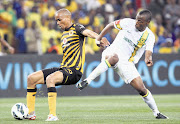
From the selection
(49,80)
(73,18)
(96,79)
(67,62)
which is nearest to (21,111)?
(49,80)

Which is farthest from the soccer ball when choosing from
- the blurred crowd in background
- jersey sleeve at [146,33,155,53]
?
the blurred crowd in background

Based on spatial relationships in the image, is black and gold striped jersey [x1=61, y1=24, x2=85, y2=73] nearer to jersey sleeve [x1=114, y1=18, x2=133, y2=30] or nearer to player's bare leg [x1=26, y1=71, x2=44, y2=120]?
player's bare leg [x1=26, y1=71, x2=44, y2=120]

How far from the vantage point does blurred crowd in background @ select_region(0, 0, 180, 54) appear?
17250 millimetres

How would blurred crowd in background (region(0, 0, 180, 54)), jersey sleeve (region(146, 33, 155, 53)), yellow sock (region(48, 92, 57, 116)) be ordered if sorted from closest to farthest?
1. yellow sock (region(48, 92, 57, 116))
2. jersey sleeve (region(146, 33, 155, 53))
3. blurred crowd in background (region(0, 0, 180, 54))

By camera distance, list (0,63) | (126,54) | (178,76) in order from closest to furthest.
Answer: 1. (126,54)
2. (0,63)
3. (178,76)

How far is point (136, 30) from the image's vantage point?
27.9 feet

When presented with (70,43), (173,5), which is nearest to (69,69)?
(70,43)

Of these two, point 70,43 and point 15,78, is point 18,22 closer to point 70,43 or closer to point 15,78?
point 15,78

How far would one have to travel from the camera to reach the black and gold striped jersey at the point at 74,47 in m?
8.21

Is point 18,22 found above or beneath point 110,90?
above

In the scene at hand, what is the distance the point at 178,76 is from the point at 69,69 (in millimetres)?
9748

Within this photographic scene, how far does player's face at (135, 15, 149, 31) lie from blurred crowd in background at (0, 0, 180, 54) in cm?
921

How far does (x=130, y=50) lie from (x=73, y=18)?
10256mm

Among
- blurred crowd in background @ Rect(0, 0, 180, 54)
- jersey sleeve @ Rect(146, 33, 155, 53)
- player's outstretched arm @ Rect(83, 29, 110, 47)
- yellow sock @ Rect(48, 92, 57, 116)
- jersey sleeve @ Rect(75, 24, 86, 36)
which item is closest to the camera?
yellow sock @ Rect(48, 92, 57, 116)
